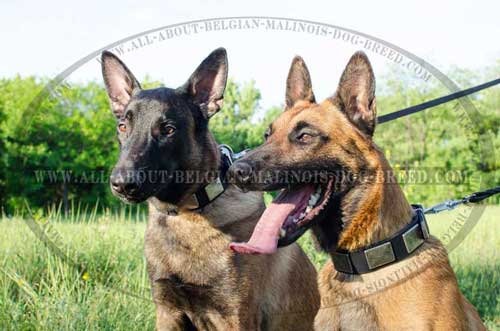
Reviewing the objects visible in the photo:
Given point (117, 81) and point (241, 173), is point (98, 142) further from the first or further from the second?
point (241, 173)

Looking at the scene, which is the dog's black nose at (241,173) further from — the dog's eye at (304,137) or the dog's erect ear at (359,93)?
the dog's erect ear at (359,93)

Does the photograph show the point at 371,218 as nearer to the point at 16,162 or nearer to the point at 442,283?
the point at 442,283

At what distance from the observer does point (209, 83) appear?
4.01 m

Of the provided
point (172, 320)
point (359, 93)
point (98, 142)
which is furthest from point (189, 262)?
point (98, 142)

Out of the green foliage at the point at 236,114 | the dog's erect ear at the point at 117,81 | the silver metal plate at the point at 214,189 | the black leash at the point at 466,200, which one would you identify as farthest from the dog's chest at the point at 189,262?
the green foliage at the point at 236,114

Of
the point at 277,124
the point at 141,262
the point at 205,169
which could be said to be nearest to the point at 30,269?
the point at 141,262

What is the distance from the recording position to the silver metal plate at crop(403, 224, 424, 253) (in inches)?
115

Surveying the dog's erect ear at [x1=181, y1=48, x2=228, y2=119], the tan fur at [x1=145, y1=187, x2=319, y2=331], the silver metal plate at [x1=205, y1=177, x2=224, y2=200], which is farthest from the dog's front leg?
the dog's erect ear at [x1=181, y1=48, x2=228, y2=119]

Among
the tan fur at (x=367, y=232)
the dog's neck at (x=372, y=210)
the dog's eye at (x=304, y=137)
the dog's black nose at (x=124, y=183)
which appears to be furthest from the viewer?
the dog's black nose at (x=124, y=183)

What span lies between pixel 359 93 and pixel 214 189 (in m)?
1.30

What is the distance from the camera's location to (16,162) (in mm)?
24891

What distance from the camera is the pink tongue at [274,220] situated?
289 centimetres

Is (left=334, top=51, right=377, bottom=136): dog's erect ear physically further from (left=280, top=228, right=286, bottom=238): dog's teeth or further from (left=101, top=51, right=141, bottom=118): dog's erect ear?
(left=101, top=51, right=141, bottom=118): dog's erect ear

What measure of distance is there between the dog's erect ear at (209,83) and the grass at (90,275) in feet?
6.39
